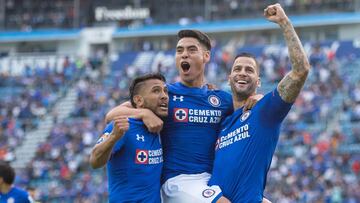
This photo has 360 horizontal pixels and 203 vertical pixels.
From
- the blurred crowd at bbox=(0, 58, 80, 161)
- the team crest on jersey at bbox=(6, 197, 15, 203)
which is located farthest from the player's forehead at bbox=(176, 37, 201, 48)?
the blurred crowd at bbox=(0, 58, 80, 161)

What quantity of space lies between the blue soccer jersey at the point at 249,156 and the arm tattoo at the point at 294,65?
11.6 inches

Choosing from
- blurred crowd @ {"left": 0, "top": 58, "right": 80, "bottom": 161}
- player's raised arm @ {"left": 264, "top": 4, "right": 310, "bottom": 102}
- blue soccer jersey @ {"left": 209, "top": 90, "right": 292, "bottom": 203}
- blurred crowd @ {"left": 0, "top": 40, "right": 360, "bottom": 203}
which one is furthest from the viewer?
blurred crowd @ {"left": 0, "top": 58, "right": 80, "bottom": 161}

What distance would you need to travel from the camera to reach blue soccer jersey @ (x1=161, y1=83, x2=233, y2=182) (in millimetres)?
7207

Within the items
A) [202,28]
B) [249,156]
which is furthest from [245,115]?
[202,28]

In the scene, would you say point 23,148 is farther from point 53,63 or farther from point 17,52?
point 17,52

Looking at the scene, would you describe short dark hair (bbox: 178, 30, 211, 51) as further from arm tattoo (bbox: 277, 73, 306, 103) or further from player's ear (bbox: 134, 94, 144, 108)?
arm tattoo (bbox: 277, 73, 306, 103)

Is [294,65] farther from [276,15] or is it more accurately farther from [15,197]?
[15,197]

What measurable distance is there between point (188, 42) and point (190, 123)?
69 centimetres

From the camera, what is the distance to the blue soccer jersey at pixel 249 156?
688 centimetres

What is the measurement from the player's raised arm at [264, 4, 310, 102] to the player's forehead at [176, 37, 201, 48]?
1040mm

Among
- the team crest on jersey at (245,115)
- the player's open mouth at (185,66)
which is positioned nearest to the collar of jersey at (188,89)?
the player's open mouth at (185,66)

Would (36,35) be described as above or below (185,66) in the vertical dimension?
below

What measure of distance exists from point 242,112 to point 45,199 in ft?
59.5

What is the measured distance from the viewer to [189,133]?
286 inches
